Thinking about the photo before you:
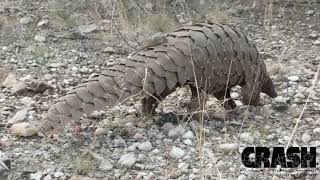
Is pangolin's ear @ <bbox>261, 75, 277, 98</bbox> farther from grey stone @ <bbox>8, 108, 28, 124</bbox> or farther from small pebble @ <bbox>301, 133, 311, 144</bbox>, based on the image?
grey stone @ <bbox>8, 108, 28, 124</bbox>

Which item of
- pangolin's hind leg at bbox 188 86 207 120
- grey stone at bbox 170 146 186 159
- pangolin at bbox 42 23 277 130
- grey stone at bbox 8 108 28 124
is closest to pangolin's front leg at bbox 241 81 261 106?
pangolin at bbox 42 23 277 130

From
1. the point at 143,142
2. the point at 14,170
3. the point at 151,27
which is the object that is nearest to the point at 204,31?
the point at 143,142

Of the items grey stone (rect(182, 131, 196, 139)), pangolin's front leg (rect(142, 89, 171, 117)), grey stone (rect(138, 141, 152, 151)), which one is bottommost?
grey stone (rect(138, 141, 152, 151))

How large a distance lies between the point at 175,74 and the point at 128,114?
52cm

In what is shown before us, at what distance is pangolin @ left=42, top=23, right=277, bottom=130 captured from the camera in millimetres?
3461

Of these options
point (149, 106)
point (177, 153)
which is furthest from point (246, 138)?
point (149, 106)

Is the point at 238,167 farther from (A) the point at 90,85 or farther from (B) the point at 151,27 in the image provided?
(B) the point at 151,27

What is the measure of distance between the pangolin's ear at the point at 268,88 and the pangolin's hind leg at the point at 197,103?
2.24 ft

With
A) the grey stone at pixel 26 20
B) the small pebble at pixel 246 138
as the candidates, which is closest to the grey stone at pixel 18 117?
the small pebble at pixel 246 138

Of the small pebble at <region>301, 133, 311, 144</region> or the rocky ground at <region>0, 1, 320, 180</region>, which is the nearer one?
the rocky ground at <region>0, 1, 320, 180</region>

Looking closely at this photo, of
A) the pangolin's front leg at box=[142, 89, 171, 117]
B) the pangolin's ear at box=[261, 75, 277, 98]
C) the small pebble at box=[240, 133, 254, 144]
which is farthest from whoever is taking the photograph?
the pangolin's ear at box=[261, 75, 277, 98]

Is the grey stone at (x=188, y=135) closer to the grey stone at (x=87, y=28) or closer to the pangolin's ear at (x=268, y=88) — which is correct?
the pangolin's ear at (x=268, y=88)

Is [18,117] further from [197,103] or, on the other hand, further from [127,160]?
[197,103]

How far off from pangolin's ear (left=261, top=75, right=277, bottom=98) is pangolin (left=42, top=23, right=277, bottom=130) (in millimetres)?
206
